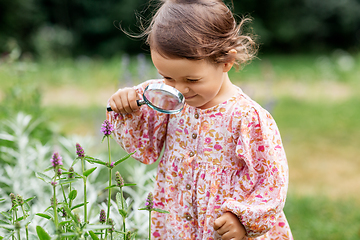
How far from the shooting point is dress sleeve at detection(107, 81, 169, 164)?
1341 millimetres

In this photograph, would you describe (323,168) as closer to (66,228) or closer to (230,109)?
(230,109)

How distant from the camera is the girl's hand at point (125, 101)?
1261 mm

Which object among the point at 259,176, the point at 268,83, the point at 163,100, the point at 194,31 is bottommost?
the point at 259,176

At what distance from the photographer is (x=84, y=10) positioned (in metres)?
14.5

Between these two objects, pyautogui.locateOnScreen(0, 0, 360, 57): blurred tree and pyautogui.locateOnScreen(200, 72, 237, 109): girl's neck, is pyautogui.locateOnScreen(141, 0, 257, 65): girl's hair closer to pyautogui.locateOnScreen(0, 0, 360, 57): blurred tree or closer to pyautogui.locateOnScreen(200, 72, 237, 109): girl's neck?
pyautogui.locateOnScreen(200, 72, 237, 109): girl's neck

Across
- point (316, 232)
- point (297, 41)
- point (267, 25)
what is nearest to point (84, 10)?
point (267, 25)

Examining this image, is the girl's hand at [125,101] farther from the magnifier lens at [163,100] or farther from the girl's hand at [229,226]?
the girl's hand at [229,226]

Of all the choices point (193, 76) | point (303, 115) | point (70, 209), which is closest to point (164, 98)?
point (193, 76)

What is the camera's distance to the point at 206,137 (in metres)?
1.30

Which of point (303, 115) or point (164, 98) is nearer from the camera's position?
point (164, 98)

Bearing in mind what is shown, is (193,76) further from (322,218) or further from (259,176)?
(322,218)

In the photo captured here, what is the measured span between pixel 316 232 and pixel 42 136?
2098 mm

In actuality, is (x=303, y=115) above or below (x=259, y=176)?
above

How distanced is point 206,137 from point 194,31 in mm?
373
